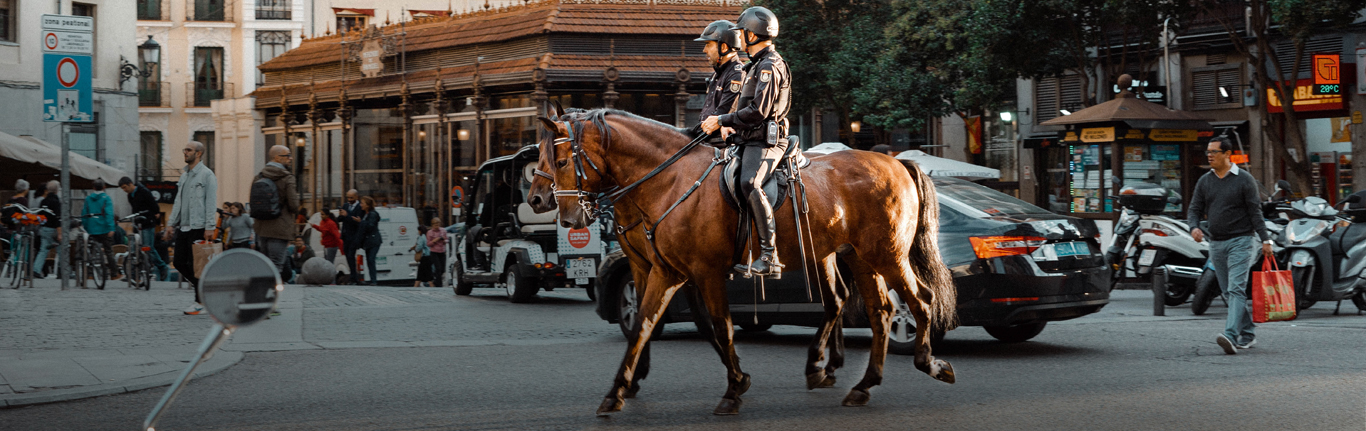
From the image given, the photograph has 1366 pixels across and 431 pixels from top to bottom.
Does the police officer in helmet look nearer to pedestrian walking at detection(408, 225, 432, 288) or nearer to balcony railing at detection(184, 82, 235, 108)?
pedestrian walking at detection(408, 225, 432, 288)

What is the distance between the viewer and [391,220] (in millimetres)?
25359

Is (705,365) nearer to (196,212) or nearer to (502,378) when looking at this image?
(502,378)

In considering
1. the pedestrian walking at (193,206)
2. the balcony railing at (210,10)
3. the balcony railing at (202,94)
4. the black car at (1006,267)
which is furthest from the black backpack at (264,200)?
the balcony railing at (210,10)

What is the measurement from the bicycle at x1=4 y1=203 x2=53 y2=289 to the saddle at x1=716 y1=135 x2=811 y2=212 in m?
14.3

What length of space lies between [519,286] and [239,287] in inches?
500

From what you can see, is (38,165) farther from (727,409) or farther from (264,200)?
(727,409)

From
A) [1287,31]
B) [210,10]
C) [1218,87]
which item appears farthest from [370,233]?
[210,10]

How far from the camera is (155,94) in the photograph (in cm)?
4788

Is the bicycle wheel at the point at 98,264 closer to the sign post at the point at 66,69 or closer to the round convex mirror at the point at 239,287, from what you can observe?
the sign post at the point at 66,69

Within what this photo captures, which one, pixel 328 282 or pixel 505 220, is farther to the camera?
pixel 328 282

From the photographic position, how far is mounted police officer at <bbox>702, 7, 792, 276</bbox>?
729cm

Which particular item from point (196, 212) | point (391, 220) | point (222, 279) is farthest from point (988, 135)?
point (222, 279)

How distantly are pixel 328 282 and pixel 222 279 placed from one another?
59.7ft

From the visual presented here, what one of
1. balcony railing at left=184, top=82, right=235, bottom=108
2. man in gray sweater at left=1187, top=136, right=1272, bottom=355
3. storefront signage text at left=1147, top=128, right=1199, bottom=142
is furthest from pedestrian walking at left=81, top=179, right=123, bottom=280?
balcony railing at left=184, top=82, right=235, bottom=108
